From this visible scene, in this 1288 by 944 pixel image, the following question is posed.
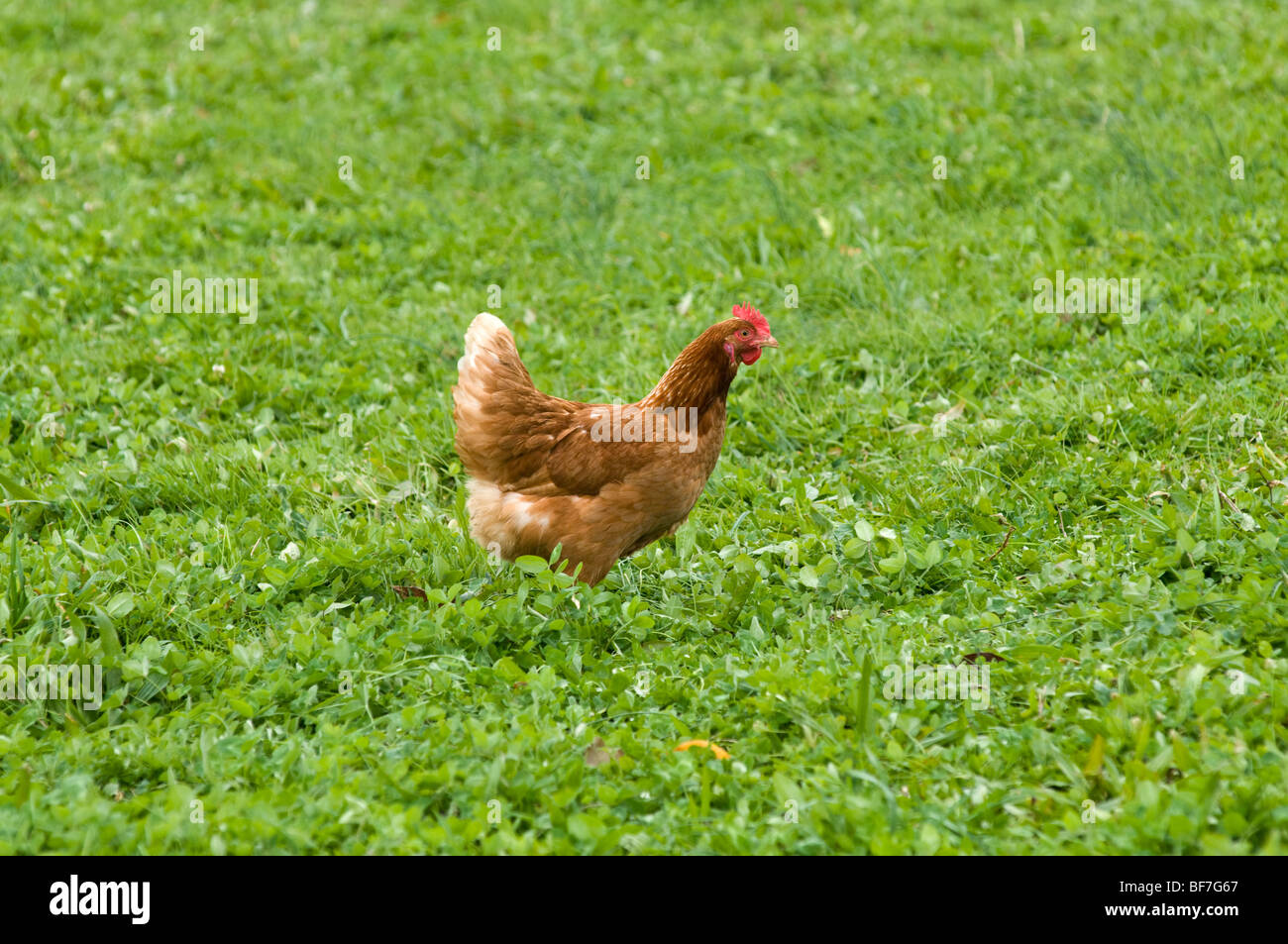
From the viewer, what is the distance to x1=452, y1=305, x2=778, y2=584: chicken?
5.05 m

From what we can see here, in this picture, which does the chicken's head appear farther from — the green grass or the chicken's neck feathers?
the green grass

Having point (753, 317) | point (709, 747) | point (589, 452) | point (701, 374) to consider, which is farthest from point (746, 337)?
point (709, 747)

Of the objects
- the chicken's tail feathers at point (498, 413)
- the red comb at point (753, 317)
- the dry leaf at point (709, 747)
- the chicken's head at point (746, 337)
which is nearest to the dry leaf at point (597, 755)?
the dry leaf at point (709, 747)

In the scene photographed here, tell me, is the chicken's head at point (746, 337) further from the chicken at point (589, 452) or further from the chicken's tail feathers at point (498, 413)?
the chicken's tail feathers at point (498, 413)

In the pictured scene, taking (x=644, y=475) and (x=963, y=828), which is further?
(x=644, y=475)

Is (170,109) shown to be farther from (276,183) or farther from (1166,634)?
(1166,634)

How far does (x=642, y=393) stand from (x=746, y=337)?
166cm

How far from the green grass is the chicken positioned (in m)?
0.28

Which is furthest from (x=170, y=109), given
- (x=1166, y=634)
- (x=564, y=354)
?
(x=1166, y=634)

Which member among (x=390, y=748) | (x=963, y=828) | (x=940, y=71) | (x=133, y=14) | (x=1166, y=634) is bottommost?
(x=963, y=828)

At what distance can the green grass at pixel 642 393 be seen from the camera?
3.68m

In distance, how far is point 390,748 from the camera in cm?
383

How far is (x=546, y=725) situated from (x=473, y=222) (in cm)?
551

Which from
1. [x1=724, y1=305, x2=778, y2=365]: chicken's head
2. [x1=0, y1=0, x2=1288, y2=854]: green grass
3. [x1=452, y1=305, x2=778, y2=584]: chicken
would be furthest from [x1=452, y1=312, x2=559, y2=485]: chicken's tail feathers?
[x1=724, y1=305, x2=778, y2=365]: chicken's head
